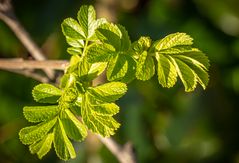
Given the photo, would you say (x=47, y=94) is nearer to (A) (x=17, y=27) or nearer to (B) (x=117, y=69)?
(B) (x=117, y=69)

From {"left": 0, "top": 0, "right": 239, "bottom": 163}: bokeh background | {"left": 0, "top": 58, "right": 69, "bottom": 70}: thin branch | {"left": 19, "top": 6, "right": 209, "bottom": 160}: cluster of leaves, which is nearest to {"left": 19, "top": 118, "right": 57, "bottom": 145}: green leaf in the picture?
{"left": 19, "top": 6, "right": 209, "bottom": 160}: cluster of leaves

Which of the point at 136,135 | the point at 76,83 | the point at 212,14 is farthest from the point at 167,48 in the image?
the point at 212,14

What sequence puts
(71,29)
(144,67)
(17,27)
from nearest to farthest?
(144,67) → (71,29) → (17,27)

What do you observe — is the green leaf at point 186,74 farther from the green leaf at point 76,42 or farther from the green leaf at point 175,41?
the green leaf at point 76,42

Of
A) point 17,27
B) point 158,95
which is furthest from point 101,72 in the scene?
point 158,95

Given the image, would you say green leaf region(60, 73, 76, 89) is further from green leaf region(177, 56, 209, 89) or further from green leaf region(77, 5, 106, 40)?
green leaf region(177, 56, 209, 89)

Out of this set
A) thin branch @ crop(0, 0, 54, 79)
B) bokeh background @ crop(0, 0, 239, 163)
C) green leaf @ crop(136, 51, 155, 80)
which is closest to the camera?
green leaf @ crop(136, 51, 155, 80)
